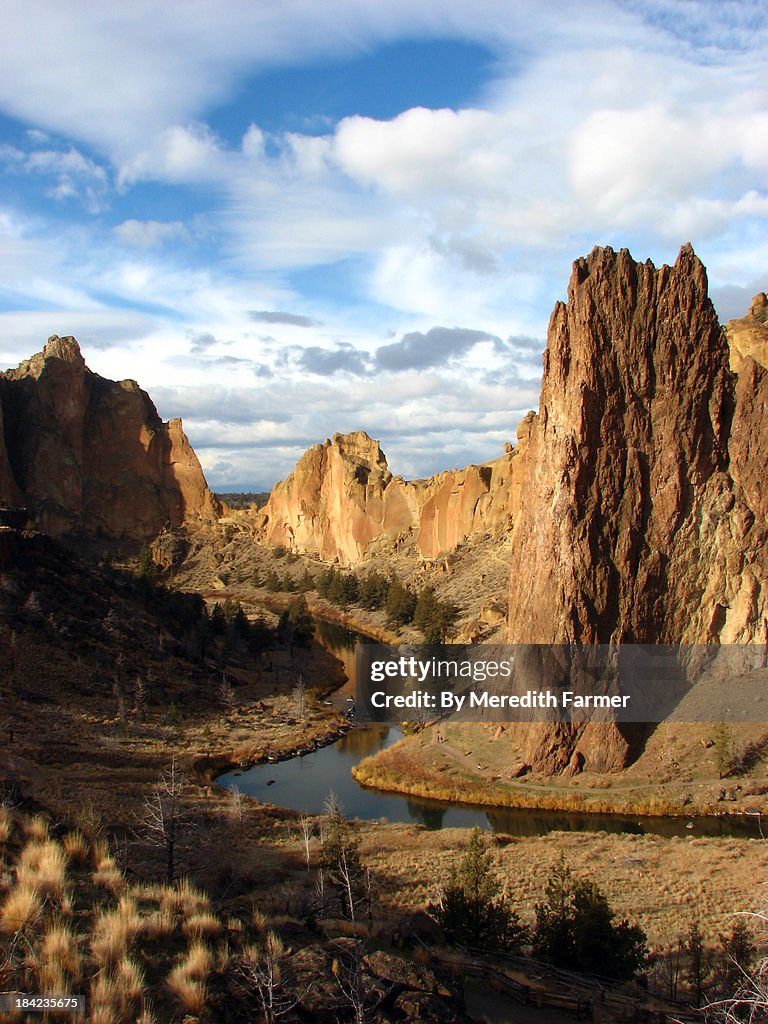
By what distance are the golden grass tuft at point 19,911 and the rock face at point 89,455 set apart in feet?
373

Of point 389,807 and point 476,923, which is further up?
point 476,923

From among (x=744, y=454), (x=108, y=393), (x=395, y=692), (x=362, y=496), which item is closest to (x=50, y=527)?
(x=108, y=393)

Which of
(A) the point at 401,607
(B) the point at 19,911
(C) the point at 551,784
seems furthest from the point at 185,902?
(A) the point at 401,607

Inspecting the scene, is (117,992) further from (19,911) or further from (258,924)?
(258,924)

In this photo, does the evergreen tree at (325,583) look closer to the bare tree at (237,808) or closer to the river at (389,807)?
the river at (389,807)

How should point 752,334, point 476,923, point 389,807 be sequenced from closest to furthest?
point 476,923
point 389,807
point 752,334

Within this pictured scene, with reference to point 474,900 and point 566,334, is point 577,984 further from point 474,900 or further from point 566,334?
point 566,334

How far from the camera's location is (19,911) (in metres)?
9.40

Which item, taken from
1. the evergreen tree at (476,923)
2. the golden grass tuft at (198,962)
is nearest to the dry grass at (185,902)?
the golden grass tuft at (198,962)

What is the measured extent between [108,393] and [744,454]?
11551cm

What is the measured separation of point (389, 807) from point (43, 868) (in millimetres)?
26428

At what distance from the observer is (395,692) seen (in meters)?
56.9

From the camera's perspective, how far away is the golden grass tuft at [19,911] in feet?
30.3

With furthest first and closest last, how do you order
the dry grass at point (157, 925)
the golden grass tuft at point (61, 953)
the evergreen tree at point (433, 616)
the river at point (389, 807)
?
the evergreen tree at point (433, 616) → the river at point (389, 807) → the dry grass at point (157, 925) → the golden grass tuft at point (61, 953)
